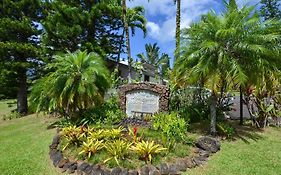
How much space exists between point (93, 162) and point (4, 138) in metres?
7.65

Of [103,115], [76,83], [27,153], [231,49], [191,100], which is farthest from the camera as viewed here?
[191,100]

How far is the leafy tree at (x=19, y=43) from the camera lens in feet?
68.6

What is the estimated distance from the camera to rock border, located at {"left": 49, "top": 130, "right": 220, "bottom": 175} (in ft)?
26.6

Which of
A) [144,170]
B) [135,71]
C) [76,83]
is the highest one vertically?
[135,71]

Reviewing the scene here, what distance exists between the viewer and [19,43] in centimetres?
2133

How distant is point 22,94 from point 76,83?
1163 centimetres

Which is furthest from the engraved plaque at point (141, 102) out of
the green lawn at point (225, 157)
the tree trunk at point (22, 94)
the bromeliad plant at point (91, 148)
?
the tree trunk at point (22, 94)

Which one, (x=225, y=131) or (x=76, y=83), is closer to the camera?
(x=225, y=131)

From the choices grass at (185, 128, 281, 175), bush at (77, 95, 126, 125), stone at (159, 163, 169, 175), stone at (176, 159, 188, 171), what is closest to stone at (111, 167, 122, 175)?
stone at (159, 163, 169, 175)

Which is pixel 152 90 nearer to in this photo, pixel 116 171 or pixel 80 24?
pixel 116 171

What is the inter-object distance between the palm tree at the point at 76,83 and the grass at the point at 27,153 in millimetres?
1677

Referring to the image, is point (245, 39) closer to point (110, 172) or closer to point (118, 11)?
point (110, 172)

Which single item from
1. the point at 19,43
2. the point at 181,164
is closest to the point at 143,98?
the point at 181,164

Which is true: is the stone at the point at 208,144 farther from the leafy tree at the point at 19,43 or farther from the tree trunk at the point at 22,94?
the tree trunk at the point at 22,94
